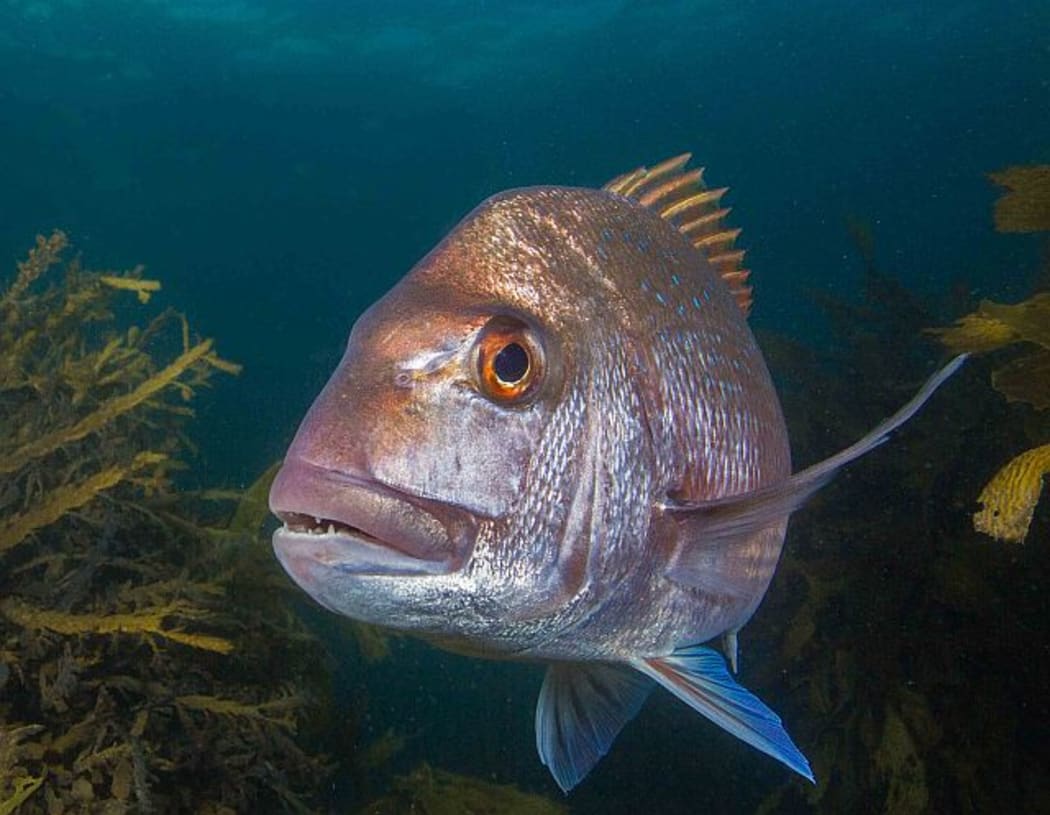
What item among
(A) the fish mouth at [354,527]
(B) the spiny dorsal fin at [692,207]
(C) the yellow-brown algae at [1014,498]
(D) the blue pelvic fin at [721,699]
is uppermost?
(B) the spiny dorsal fin at [692,207]

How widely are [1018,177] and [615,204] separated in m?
2.47

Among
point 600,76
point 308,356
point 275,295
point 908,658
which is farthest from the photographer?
point 275,295

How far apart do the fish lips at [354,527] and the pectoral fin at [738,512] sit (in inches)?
23.6

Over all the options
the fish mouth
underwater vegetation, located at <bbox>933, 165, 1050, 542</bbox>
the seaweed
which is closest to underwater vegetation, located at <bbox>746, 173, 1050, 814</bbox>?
underwater vegetation, located at <bbox>933, 165, 1050, 542</bbox>

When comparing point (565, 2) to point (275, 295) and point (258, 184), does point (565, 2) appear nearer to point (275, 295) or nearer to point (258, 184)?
point (258, 184)

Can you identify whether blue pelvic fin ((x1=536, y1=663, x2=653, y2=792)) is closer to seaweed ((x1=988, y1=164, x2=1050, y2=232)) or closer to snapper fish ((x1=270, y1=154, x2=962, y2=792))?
snapper fish ((x1=270, y1=154, x2=962, y2=792))

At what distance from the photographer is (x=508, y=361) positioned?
61.2 inches

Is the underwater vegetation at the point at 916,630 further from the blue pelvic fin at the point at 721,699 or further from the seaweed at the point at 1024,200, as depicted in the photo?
the blue pelvic fin at the point at 721,699

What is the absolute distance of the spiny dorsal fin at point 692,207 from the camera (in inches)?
105

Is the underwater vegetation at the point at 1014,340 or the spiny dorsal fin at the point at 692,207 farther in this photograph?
the underwater vegetation at the point at 1014,340

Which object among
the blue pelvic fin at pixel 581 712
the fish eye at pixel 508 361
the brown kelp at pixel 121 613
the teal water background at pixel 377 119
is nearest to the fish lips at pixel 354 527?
the fish eye at pixel 508 361

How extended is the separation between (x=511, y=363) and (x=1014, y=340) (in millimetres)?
3077

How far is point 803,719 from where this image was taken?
18.2 ft

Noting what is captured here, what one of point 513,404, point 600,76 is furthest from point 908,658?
point 600,76
